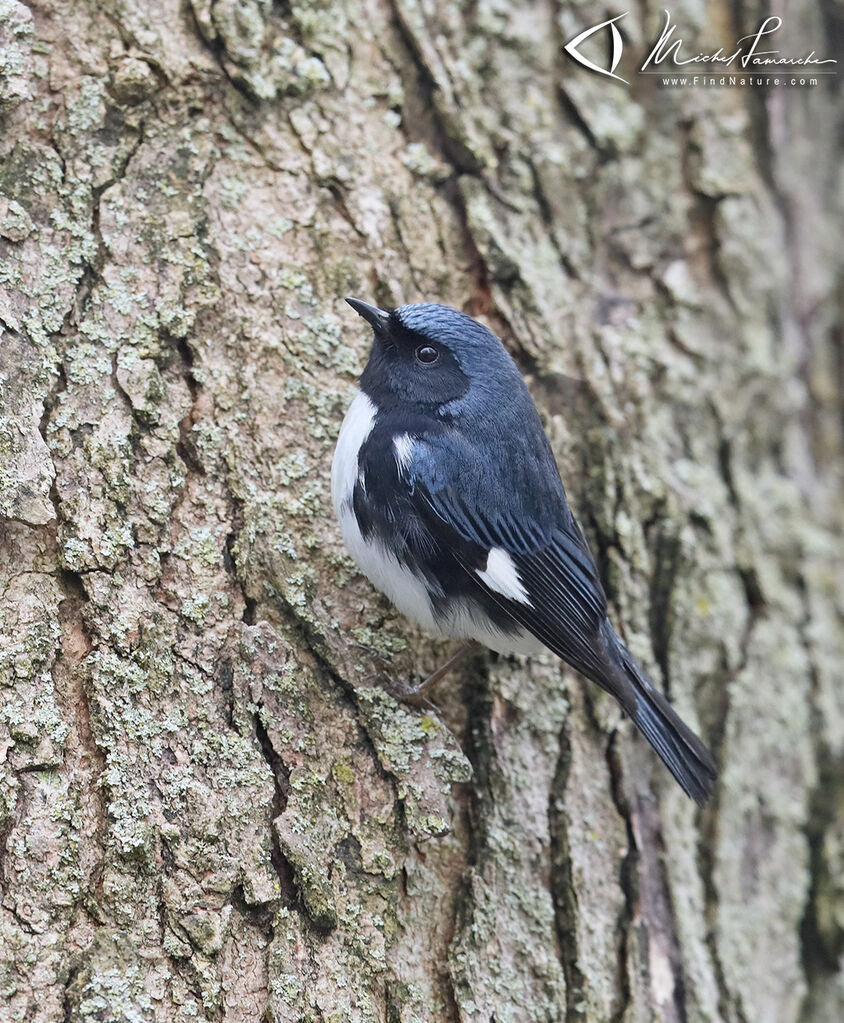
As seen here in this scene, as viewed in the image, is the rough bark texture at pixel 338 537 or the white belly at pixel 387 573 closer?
the rough bark texture at pixel 338 537

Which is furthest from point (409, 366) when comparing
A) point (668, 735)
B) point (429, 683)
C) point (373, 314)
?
point (668, 735)

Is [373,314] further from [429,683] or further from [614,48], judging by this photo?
[614,48]

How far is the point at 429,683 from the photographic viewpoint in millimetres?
2660

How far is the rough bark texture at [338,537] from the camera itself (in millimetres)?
2154

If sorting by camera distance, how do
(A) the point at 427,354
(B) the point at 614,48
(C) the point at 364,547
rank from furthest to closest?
(B) the point at 614,48
(A) the point at 427,354
(C) the point at 364,547

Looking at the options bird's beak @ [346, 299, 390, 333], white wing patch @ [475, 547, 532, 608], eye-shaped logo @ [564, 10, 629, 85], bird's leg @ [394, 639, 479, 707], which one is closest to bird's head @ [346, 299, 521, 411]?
bird's beak @ [346, 299, 390, 333]

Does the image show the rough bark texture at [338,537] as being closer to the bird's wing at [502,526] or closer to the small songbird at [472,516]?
the small songbird at [472,516]

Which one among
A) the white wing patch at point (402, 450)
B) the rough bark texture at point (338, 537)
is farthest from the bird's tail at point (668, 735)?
the white wing patch at point (402, 450)

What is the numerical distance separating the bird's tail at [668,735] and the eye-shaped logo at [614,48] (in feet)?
6.55

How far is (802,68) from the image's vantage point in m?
4.02

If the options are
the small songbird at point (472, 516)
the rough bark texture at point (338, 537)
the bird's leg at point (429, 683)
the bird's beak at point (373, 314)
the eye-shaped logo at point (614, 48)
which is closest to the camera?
the rough bark texture at point (338, 537)

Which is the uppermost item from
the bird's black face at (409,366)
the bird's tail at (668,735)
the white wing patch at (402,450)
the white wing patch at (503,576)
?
the bird's black face at (409,366)

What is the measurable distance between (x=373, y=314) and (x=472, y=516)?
616mm

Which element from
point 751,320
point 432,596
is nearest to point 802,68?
point 751,320
